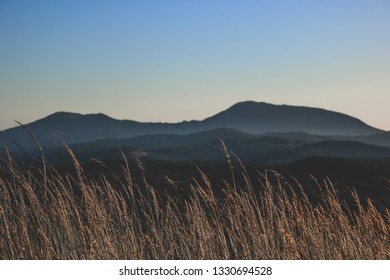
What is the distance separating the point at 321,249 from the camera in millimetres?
4109

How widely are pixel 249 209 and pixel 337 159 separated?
49564mm

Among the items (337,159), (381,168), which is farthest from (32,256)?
(337,159)

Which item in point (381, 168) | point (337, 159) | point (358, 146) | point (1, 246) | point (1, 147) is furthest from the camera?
point (358, 146)

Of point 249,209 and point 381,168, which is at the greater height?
point 249,209

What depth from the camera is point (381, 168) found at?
153ft

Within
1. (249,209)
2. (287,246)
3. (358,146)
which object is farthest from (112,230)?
(358,146)

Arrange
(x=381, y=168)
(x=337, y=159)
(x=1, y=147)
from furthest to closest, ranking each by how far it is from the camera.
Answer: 1. (x=337, y=159)
2. (x=381, y=168)
3. (x=1, y=147)
